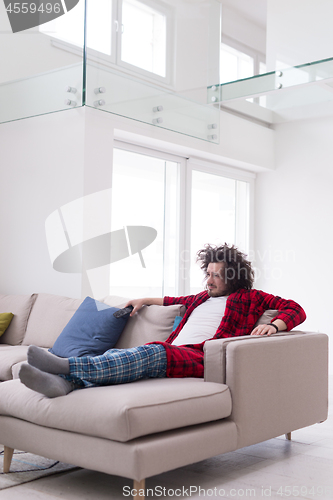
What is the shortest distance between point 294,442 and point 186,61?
2.26m

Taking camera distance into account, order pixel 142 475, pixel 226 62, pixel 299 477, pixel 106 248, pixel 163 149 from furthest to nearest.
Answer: pixel 226 62, pixel 163 149, pixel 106 248, pixel 299 477, pixel 142 475

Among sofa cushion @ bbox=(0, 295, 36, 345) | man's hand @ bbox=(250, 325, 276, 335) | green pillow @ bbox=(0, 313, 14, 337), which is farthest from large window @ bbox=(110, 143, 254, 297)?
man's hand @ bbox=(250, 325, 276, 335)

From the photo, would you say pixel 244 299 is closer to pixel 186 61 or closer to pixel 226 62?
pixel 186 61

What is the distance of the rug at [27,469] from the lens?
2.24 m

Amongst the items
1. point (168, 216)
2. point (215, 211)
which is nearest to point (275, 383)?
point (168, 216)

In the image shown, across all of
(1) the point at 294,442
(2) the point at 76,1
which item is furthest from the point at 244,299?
(2) the point at 76,1

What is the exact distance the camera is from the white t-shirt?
2818mm

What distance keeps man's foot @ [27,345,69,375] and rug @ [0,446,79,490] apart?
489 mm

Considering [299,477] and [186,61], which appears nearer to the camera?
[299,477]

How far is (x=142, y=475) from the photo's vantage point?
1.90 metres

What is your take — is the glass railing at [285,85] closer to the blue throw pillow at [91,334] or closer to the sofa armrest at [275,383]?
the blue throw pillow at [91,334]

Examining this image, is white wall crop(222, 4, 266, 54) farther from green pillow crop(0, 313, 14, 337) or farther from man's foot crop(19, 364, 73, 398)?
man's foot crop(19, 364, 73, 398)

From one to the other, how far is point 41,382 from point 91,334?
0.98 meters

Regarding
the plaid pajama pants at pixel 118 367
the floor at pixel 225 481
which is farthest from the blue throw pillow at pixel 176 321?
the floor at pixel 225 481
